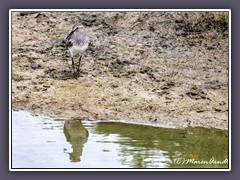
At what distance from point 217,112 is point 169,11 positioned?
124 cm

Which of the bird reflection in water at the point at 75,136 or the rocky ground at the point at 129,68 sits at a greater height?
the rocky ground at the point at 129,68

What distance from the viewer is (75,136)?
9680 mm

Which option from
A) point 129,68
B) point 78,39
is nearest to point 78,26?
point 78,39

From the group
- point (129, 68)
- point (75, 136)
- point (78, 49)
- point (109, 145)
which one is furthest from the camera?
point (129, 68)

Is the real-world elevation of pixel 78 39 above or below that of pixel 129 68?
above

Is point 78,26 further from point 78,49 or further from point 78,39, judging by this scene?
point 78,49

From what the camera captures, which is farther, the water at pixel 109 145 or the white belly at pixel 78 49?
the white belly at pixel 78 49

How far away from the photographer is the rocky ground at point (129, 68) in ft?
32.4

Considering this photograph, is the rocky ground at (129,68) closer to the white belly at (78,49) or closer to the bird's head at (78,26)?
the bird's head at (78,26)

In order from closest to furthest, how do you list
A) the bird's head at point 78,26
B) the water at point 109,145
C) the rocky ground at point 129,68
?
the water at point 109,145 < the rocky ground at point 129,68 < the bird's head at point 78,26

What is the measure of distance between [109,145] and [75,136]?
0.45 m

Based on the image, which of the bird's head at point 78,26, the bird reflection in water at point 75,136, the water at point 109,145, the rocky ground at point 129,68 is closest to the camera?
the water at point 109,145

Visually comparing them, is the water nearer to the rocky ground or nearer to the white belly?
the rocky ground

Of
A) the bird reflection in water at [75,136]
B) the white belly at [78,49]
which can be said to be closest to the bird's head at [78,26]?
the white belly at [78,49]
